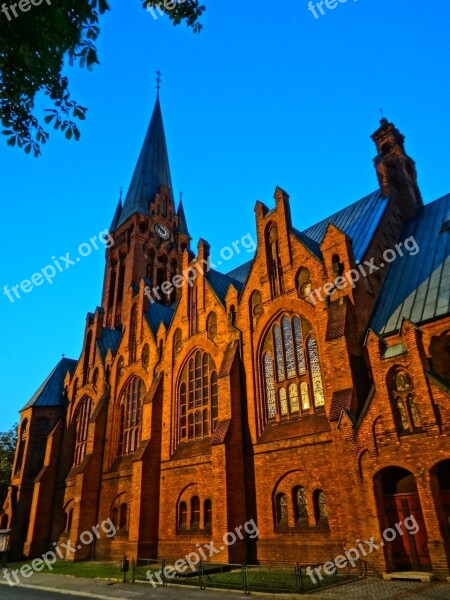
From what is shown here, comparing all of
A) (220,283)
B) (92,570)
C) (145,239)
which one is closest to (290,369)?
(220,283)

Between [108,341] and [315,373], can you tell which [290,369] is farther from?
[108,341]

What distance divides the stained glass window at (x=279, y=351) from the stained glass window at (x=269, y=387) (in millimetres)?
444

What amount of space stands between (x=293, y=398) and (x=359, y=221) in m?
12.1

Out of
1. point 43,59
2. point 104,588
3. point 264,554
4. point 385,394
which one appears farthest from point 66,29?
point 264,554

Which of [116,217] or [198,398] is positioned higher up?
[116,217]

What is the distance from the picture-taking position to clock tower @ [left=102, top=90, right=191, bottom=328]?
4559 cm

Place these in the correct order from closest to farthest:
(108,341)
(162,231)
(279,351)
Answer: (279,351) → (108,341) → (162,231)

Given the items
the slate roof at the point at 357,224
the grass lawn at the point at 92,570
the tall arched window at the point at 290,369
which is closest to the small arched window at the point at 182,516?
the grass lawn at the point at 92,570

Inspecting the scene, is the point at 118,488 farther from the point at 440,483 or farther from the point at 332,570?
the point at 440,483

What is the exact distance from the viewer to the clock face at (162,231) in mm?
50078

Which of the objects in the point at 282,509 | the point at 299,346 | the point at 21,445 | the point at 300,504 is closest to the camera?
the point at 300,504

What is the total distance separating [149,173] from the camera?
55.3 metres

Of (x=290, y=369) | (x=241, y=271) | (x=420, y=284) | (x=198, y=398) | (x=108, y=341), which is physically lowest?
(x=290, y=369)

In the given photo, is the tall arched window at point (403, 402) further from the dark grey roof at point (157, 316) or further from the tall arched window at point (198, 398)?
the dark grey roof at point (157, 316)
